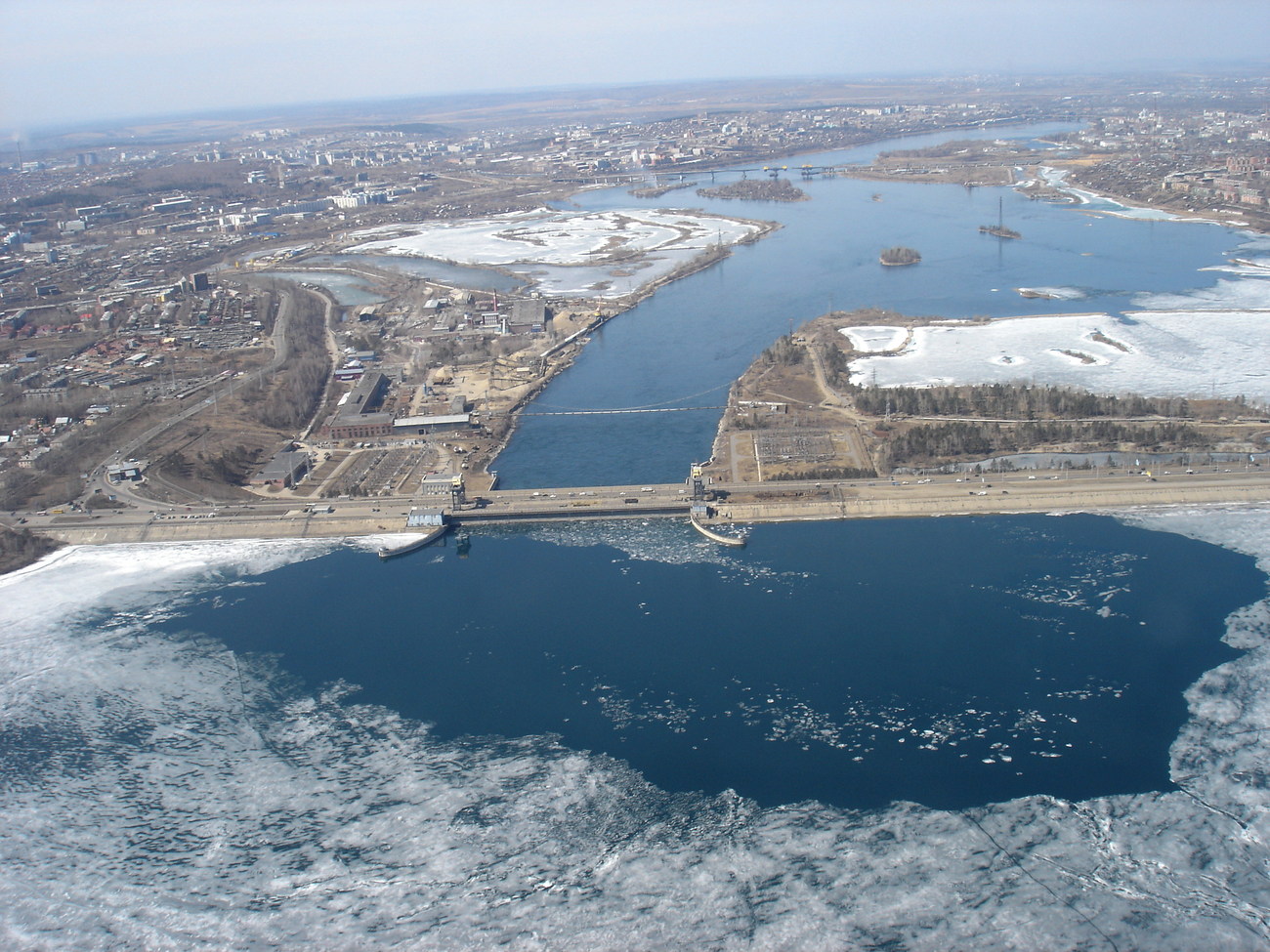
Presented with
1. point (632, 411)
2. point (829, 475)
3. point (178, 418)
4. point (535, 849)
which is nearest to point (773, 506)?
point (829, 475)

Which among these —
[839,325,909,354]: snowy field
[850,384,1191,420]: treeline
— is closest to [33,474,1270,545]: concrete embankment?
[850,384,1191,420]: treeline

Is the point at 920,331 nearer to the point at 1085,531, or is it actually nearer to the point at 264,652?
the point at 1085,531

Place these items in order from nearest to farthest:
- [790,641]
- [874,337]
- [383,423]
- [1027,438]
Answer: [790,641]
[1027,438]
[383,423]
[874,337]

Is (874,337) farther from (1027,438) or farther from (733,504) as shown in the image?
(733,504)

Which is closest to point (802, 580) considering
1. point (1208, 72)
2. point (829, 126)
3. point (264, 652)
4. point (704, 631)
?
point (704, 631)

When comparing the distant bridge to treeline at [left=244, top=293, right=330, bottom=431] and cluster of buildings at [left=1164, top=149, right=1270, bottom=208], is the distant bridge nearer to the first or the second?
treeline at [left=244, top=293, right=330, bottom=431]

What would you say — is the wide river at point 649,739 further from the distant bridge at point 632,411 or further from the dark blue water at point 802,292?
the distant bridge at point 632,411
